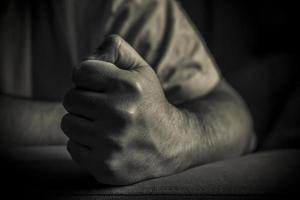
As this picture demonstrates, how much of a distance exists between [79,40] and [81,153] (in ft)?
1.00

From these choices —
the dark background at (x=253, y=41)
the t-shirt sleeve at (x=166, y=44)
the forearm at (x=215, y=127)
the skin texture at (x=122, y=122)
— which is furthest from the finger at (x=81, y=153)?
the dark background at (x=253, y=41)

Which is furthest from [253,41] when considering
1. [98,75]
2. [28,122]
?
[98,75]

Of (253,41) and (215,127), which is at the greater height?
(215,127)

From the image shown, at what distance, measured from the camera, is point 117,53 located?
42 cm

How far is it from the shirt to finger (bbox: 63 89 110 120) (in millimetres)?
215

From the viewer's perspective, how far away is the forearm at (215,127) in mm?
486

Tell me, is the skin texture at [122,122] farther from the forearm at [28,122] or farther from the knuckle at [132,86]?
the forearm at [28,122]

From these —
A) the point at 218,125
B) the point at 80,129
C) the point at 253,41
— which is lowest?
the point at 253,41

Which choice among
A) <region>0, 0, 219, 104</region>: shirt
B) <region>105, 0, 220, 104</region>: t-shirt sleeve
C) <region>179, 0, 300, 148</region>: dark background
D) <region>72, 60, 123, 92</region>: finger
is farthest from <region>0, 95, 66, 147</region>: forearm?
<region>179, 0, 300, 148</region>: dark background

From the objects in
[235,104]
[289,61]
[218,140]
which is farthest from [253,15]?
[218,140]

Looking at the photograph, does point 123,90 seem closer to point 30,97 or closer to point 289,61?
point 30,97

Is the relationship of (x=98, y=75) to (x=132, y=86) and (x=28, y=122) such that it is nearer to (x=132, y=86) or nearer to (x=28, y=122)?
(x=132, y=86)

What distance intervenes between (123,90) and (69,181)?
122 mm

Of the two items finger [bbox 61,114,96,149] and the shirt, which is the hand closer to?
finger [bbox 61,114,96,149]
